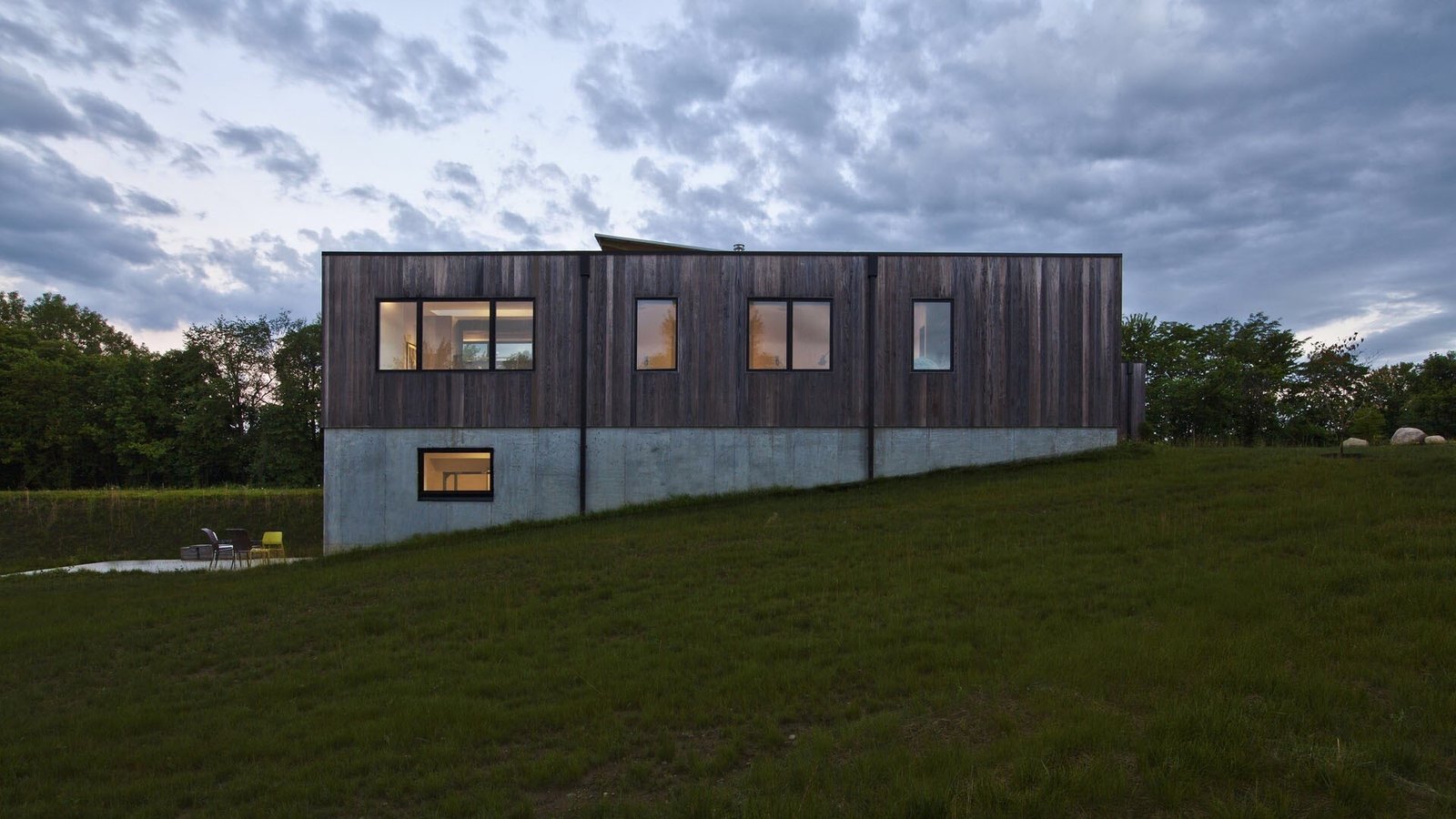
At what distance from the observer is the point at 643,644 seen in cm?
661

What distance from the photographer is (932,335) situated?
51.4ft

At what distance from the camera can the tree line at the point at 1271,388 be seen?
95.7 ft

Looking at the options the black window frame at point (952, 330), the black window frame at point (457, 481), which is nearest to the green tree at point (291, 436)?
the black window frame at point (457, 481)

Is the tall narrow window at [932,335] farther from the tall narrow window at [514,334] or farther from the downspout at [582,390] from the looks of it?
the tall narrow window at [514,334]

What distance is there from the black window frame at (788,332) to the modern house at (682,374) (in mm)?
45

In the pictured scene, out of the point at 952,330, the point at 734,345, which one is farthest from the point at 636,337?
the point at 952,330

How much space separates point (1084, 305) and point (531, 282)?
38.3 ft

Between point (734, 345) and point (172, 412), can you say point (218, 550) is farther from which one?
point (172, 412)

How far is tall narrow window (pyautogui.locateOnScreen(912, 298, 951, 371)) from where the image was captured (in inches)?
613

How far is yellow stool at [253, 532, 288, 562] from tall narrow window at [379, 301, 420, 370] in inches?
229

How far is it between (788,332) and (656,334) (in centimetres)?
280

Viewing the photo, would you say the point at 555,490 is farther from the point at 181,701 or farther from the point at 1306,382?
the point at 1306,382

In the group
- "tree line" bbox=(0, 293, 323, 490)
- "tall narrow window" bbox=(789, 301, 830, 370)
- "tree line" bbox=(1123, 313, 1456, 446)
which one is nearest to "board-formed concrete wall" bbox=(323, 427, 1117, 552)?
"tall narrow window" bbox=(789, 301, 830, 370)

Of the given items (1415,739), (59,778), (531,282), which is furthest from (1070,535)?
(531,282)
